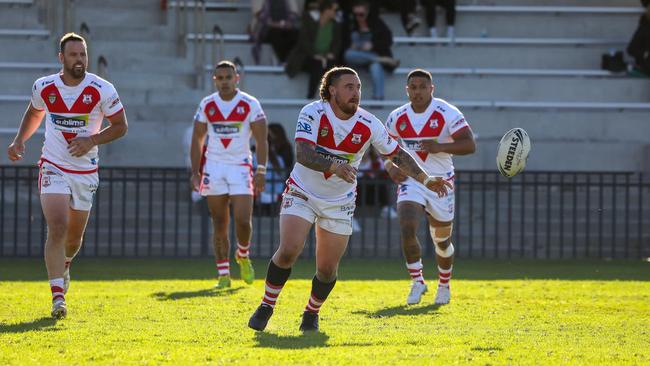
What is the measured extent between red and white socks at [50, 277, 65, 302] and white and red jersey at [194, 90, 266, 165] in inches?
155

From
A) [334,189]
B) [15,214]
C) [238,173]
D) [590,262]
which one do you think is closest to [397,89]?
Answer: [590,262]

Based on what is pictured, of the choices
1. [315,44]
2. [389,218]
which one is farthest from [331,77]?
[315,44]

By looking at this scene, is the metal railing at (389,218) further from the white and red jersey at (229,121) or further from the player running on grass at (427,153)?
the player running on grass at (427,153)

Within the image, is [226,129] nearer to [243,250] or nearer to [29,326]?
[243,250]

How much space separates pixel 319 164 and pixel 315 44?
13.4 metres

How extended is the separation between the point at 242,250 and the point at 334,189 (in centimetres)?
482

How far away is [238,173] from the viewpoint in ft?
47.7

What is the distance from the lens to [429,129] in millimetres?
13062

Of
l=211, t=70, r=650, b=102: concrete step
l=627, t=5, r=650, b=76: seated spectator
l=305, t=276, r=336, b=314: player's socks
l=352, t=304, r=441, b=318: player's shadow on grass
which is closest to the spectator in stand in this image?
l=211, t=70, r=650, b=102: concrete step

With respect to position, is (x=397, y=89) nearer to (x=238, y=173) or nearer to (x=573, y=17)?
(x=573, y=17)

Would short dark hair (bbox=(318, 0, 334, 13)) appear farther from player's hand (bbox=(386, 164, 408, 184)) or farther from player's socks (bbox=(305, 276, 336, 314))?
player's socks (bbox=(305, 276, 336, 314))

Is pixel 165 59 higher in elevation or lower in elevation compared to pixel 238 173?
higher

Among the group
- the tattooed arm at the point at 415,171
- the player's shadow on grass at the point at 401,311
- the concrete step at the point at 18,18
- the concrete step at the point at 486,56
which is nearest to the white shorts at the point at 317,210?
the tattooed arm at the point at 415,171

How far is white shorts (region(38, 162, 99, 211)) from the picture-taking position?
11.2m
